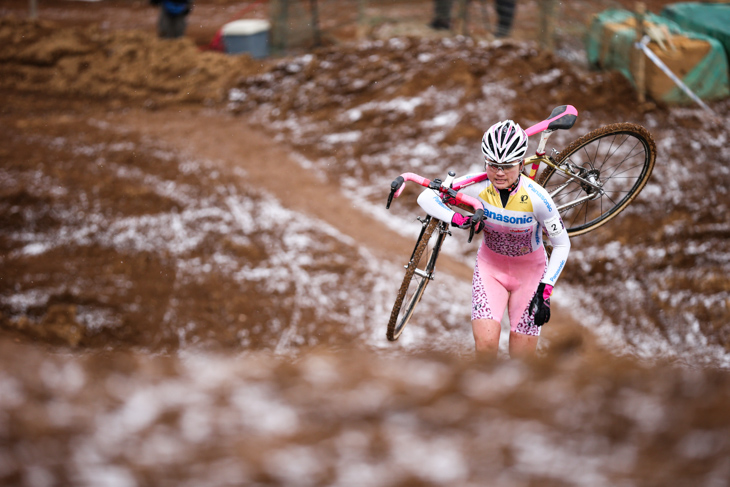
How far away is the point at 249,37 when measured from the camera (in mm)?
16984

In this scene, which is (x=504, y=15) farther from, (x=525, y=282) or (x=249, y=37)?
(x=525, y=282)

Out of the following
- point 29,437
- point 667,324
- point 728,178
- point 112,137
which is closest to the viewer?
point 29,437

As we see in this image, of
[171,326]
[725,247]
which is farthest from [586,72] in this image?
[171,326]

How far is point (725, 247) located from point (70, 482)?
1031 cm

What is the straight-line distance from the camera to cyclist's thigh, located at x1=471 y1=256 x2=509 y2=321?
573 centimetres

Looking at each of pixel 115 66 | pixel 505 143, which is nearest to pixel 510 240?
pixel 505 143

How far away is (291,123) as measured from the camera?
48.0 ft

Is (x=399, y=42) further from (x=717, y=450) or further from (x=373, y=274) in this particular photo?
(x=717, y=450)

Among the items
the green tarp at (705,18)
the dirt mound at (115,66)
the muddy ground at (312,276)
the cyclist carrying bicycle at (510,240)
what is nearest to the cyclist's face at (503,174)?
Answer: the cyclist carrying bicycle at (510,240)

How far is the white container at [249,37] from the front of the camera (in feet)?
55.7

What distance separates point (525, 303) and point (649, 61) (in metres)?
9.19

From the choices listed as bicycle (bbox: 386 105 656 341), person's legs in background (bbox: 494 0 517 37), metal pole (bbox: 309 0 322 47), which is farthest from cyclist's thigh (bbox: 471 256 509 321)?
metal pole (bbox: 309 0 322 47)

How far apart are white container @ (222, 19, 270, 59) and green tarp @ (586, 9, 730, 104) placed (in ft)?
27.8

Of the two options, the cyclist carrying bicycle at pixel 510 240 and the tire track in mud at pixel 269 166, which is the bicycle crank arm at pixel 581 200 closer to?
the cyclist carrying bicycle at pixel 510 240
